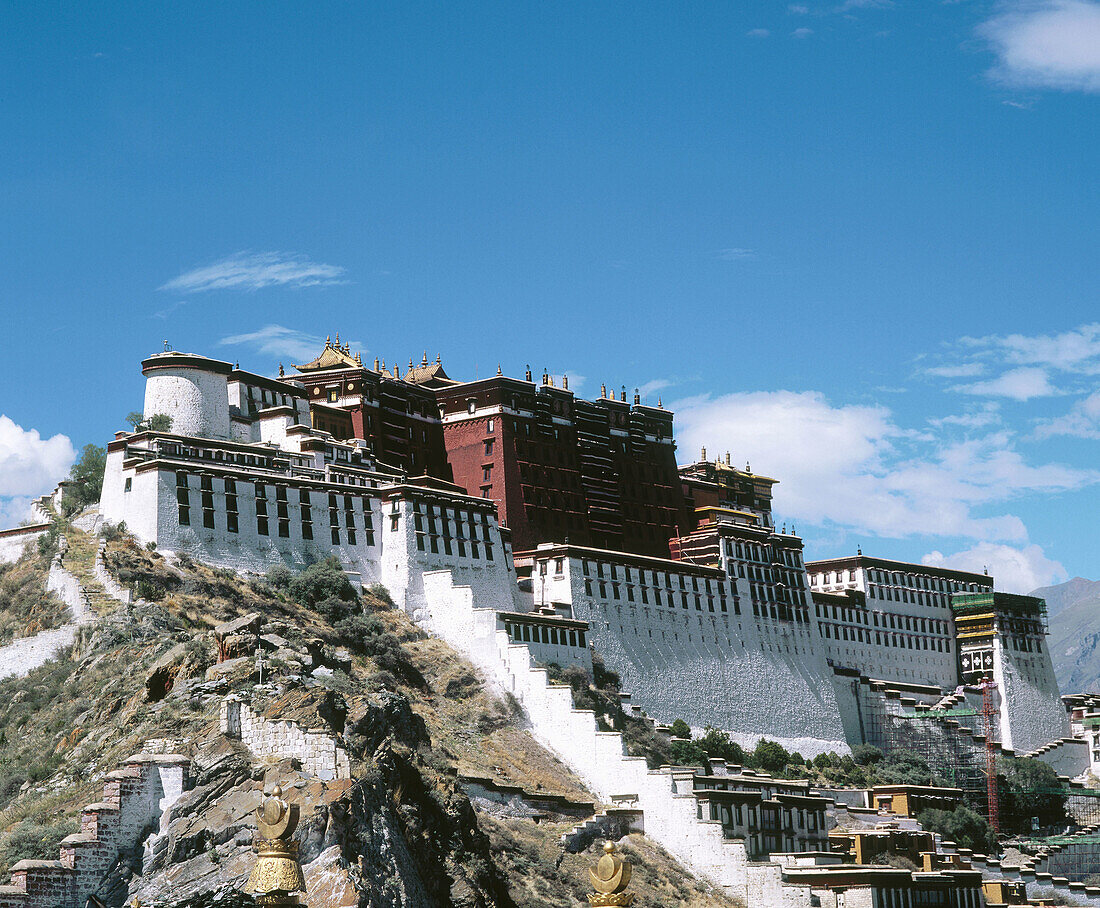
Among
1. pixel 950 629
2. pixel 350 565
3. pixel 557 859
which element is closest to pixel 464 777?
pixel 557 859

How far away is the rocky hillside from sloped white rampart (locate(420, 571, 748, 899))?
1028 mm

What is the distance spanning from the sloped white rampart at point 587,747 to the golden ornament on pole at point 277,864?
176 feet

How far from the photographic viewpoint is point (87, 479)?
8362 cm

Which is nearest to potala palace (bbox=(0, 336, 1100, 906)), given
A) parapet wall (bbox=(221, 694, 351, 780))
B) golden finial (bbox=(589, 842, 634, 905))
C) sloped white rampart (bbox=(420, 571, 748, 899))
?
sloped white rampart (bbox=(420, 571, 748, 899))

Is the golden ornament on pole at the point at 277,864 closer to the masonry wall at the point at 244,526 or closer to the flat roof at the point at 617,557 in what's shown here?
the masonry wall at the point at 244,526

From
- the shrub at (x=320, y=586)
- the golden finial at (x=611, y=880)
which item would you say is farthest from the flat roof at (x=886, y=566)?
the golden finial at (x=611, y=880)

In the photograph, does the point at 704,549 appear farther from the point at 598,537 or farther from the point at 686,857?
the point at 686,857

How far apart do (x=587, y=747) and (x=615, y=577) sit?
645 inches

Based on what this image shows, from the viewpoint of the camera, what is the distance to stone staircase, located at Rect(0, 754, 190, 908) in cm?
3734

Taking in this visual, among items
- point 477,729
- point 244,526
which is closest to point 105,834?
point 477,729

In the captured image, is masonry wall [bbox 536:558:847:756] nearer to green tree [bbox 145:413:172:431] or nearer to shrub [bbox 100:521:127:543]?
green tree [bbox 145:413:172:431]

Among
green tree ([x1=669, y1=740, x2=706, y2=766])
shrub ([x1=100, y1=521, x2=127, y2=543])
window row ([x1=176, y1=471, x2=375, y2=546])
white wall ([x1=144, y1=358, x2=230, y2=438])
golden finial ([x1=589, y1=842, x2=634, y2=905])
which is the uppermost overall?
white wall ([x1=144, y1=358, x2=230, y2=438])

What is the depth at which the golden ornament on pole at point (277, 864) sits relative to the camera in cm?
1384

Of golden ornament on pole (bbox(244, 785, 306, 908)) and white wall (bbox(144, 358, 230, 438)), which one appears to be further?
white wall (bbox(144, 358, 230, 438))
